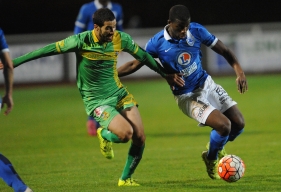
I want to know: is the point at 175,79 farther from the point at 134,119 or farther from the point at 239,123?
the point at 239,123

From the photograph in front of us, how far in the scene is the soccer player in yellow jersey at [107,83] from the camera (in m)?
7.31

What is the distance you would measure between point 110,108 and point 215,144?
138cm

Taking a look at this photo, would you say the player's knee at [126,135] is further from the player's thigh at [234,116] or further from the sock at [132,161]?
the player's thigh at [234,116]

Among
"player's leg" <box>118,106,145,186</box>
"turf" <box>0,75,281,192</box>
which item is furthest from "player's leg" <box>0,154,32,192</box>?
"player's leg" <box>118,106,145,186</box>

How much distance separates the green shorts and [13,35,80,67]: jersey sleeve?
739 millimetres

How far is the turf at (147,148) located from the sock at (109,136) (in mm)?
540

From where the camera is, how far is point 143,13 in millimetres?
30828

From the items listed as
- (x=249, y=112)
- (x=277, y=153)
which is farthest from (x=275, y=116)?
(x=277, y=153)

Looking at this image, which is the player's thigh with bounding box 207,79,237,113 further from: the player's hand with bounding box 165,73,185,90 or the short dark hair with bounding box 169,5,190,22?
the short dark hair with bounding box 169,5,190,22

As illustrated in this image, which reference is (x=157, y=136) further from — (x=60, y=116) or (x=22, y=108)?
(x=22, y=108)

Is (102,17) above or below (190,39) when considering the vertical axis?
above

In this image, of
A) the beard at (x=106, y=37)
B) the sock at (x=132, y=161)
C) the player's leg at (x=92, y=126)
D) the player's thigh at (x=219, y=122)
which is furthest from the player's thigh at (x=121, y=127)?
the player's leg at (x=92, y=126)

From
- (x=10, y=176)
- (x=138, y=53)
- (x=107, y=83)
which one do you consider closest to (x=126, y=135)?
(x=107, y=83)

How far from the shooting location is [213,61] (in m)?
24.2
